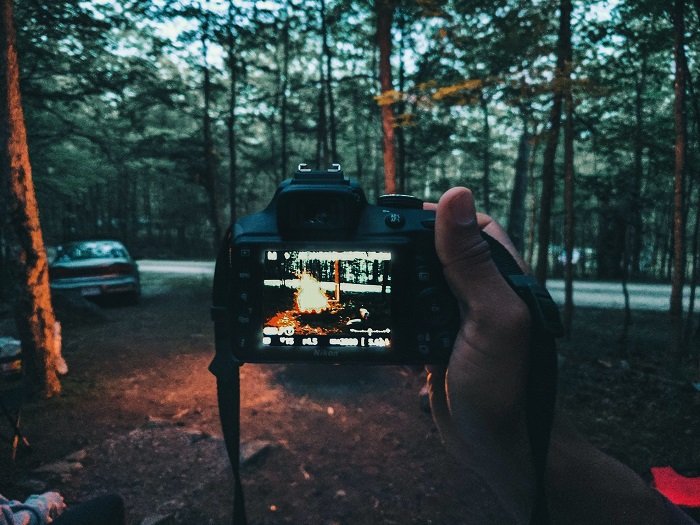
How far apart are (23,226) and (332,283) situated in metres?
6.11

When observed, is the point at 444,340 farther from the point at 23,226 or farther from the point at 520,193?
the point at 520,193

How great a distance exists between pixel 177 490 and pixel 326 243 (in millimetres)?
3938

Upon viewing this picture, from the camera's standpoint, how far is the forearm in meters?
1.42

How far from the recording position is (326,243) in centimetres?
181

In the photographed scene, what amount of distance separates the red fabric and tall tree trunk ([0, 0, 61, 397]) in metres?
7.49

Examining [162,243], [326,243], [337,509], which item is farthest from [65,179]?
[326,243]

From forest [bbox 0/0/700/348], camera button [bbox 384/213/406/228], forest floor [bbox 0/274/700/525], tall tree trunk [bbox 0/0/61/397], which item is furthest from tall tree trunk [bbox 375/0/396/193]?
camera button [bbox 384/213/406/228]

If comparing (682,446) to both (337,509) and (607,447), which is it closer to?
(607,447)

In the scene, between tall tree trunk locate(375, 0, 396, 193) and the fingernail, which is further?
tall tree trunk locate(375, 0, 396, 193)

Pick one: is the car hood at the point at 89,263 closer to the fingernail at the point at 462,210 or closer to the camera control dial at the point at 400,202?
the camera control dial at the point at 400,202

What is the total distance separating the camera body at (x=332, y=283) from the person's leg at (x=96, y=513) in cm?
149

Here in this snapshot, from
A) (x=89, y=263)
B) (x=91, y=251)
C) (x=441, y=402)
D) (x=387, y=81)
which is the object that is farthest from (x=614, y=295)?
(x=91, y=251)

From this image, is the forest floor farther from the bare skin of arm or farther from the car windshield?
the car windshield

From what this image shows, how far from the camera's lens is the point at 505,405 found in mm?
1541
